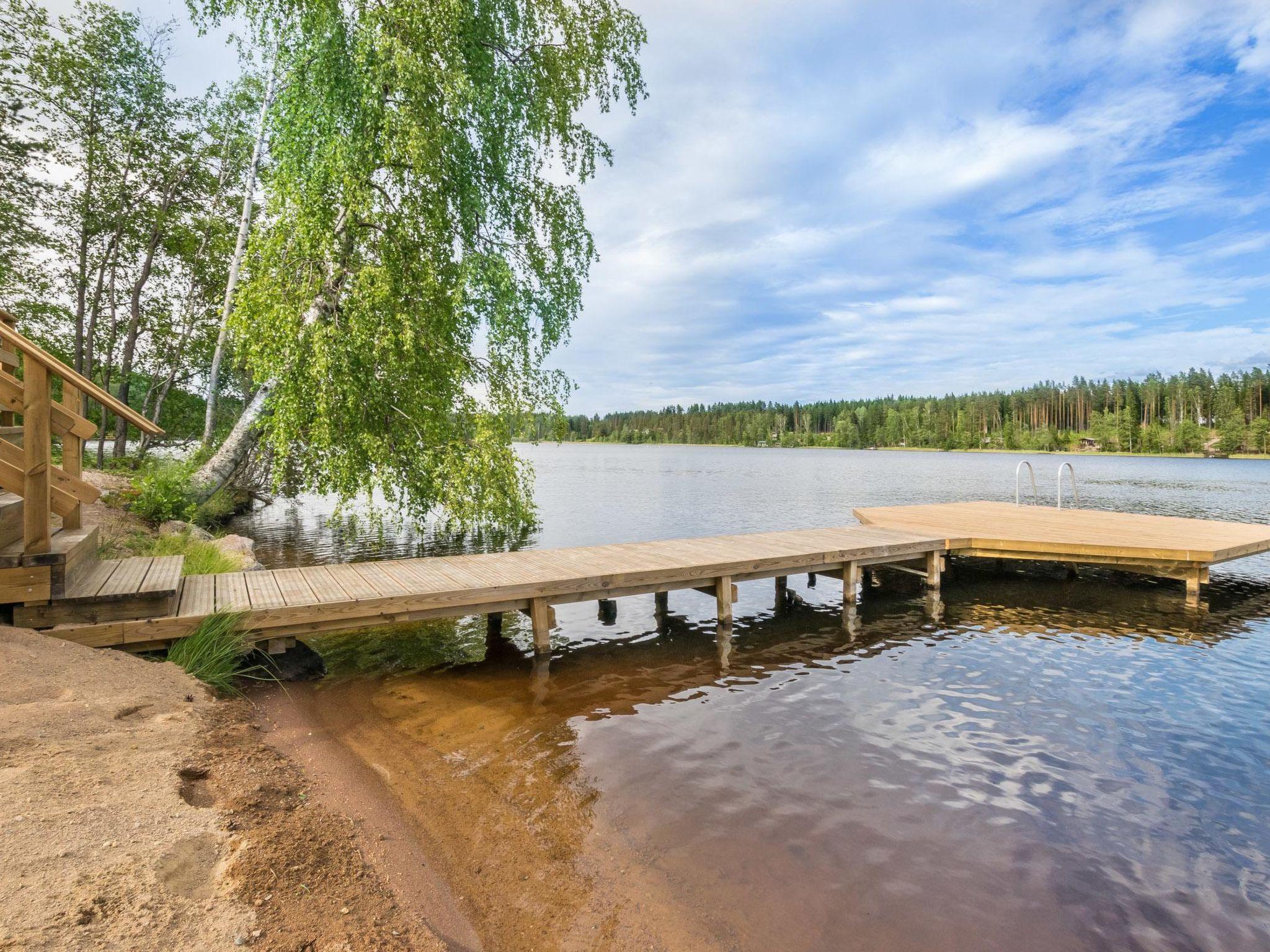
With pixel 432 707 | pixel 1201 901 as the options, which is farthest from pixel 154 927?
pixel 1201 901

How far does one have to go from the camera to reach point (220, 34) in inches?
563

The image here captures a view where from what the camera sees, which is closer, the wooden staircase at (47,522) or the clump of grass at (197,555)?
the wooden staircase at (47,522)

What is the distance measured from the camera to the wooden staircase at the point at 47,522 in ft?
15.0

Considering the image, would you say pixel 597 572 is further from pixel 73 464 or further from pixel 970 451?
pixel 970 451

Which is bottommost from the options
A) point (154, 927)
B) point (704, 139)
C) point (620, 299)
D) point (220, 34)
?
point (154, 927)

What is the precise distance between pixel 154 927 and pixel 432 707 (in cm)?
376

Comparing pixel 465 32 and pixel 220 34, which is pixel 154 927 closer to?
pixel 465 32

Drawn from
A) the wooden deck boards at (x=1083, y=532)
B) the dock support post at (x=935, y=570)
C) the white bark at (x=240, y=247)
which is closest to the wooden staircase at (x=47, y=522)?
the white bark at (x=240, y=247)

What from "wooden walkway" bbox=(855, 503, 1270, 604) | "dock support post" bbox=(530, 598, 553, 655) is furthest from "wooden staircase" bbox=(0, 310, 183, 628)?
"wooden walkway" bbox=(855, 503, 1270, 604)

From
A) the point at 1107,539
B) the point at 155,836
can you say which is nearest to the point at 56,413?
the point at 155,836

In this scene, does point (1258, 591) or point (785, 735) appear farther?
point (1258, 591)

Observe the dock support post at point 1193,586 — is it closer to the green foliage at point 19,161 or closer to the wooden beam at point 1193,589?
the wooden beam at point 1193,589

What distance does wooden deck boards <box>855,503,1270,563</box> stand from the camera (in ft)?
33.5

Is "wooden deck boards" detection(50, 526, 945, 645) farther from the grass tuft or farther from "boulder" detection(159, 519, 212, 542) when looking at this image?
"boulder" detection(159, 519, 212, 542)
